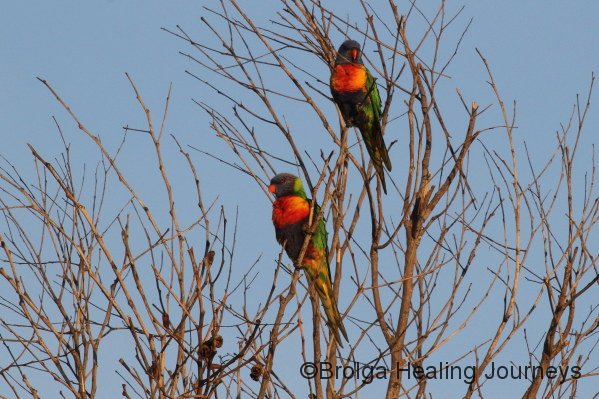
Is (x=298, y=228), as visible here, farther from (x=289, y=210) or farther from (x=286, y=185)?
(x=286, y=185)

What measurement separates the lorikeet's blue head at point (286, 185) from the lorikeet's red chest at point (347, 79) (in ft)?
3.40

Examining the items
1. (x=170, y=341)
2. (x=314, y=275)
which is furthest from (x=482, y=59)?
(x=170, y=341)

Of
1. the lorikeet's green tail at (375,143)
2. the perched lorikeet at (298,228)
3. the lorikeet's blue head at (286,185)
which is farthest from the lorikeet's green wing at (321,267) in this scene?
the lorikeet's green tail at (375,143)

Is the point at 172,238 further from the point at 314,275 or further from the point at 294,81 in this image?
the point at 314,275

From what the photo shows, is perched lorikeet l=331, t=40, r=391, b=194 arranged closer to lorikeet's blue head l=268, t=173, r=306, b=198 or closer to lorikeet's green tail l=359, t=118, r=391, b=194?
lorikeet's green tail l=359, t=118, r=391, b=194

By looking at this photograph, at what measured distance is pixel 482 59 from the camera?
13.4 ft

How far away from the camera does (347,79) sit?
5.56 metres

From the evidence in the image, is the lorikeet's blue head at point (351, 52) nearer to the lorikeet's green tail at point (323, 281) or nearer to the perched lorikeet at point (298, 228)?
the perched lorikeet at point (298, 228)

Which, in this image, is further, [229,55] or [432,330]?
[229,55]

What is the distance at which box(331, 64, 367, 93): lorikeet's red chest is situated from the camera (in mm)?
5555

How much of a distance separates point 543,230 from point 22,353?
2.75 metres

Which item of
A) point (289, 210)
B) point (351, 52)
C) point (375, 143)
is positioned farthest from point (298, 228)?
point (351, 52)

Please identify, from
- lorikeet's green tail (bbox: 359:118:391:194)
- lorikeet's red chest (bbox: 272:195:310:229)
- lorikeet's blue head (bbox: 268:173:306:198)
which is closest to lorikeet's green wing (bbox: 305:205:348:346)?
lorikeet's red chest (bbox: 272:195:310:229)

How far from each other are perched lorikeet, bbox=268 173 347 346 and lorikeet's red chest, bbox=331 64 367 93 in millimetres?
1051
